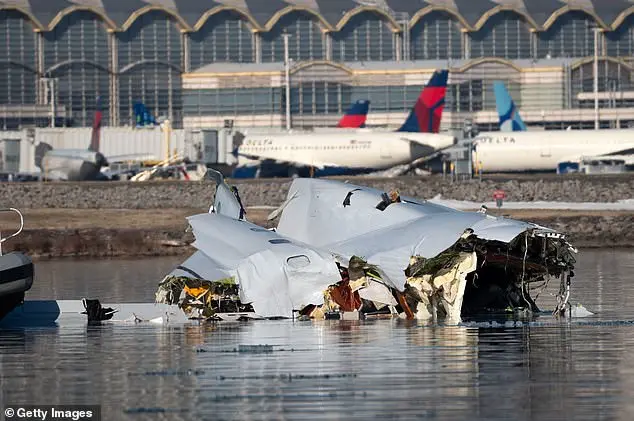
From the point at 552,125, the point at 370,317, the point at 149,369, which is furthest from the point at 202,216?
the point at 552,125

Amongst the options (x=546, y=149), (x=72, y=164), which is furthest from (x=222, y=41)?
(x=546, y=149)

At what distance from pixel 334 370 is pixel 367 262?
6.93m

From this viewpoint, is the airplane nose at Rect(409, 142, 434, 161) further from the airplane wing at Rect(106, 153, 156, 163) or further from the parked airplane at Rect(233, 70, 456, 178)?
the airplane wing at Rect(106, 153, 156, 163)

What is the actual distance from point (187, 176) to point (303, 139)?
34.1ft

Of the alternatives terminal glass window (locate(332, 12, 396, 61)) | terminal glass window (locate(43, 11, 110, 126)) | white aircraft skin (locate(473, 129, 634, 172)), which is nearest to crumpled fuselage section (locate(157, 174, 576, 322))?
white aircraft skin (locate(473, 129, 634, 172))

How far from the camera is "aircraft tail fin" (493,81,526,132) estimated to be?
12675 centimetres

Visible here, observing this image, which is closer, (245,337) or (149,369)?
(149,369)

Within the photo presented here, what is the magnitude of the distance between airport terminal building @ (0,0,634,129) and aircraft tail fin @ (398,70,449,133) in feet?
88.1

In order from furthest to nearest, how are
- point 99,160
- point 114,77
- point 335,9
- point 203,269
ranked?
1. point 335,9
2. point 114,77
3. point 99,160
4. point 203,269

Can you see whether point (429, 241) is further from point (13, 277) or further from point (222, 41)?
point (222, 41)

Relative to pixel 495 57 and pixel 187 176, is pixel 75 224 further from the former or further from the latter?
pixel 495 57

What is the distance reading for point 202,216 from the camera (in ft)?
105

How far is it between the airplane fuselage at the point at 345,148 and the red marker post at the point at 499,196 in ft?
108

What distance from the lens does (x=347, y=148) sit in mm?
107312
